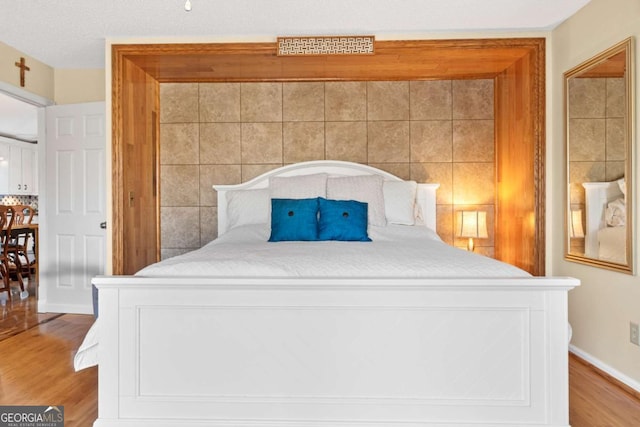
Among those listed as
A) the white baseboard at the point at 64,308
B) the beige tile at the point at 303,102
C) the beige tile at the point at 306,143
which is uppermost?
the beige tile at the point at 303,102

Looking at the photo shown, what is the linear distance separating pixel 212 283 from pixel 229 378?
0.40 metres

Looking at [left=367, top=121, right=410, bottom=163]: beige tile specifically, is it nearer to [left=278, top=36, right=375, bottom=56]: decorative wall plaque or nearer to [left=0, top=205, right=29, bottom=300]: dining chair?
[left=278, top=36, right=375, bottom=56]: decorative wall plaque

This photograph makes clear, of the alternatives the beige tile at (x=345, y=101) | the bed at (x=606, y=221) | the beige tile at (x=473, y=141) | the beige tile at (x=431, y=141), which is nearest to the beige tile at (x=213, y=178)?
the beige tile at (x=345, y=101)

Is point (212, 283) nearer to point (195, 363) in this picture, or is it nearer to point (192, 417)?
point (195, 363)

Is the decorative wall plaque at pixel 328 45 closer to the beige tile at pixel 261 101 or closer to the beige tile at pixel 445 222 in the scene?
the beige tile at pixel 261 101

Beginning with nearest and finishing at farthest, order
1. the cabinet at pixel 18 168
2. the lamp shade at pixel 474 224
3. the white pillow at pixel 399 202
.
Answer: the white pillow at pixel 399 202 < the lamp shade at pixel 474 224 < the cabinet at pixel 18 168

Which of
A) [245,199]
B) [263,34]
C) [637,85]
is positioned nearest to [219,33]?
[263,34]

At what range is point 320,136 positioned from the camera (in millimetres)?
4066

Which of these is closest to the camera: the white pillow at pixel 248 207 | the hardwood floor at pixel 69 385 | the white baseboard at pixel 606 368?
the hardwood floor at pixel 69 385

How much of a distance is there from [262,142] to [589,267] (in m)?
2.74

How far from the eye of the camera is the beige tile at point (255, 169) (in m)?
4.07

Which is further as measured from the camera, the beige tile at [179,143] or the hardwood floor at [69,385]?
the beige tile at [179,143]

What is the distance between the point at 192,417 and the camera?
183 centimetres

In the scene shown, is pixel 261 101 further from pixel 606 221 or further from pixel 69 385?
pixel 606 221
